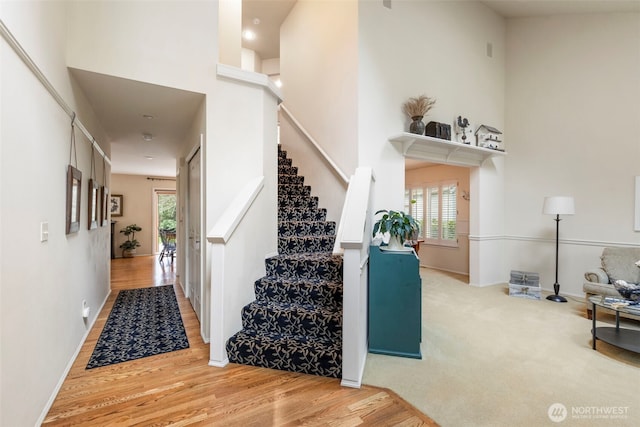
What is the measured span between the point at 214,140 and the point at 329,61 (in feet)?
8.24

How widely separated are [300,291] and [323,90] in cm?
319

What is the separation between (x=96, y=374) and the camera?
2.35 m

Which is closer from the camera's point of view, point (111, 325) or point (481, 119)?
point (111, 325)

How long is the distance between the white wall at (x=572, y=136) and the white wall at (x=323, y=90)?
11.5 feet

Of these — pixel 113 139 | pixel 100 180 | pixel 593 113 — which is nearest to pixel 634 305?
pixel 593 113

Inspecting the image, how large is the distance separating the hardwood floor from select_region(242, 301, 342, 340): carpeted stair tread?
32 cm

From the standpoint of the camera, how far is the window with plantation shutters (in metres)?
6.66

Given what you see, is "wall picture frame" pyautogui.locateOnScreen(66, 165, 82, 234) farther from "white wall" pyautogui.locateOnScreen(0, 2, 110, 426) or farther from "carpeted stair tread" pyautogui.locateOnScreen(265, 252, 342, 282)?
"carpeted stair tread" pyautogui.locateOnScreen(265, 252, 342, 282)

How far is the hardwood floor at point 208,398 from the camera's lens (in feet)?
6.04

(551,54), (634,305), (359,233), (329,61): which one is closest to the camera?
(359,233)

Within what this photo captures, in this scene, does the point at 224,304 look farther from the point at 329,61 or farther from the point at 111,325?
the point at 329,61

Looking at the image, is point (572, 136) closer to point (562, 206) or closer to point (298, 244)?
point (562, 206)

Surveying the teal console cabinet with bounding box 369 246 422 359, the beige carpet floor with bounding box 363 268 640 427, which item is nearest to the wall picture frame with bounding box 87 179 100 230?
the teal console cabinet with bounding box 369 246 422 359

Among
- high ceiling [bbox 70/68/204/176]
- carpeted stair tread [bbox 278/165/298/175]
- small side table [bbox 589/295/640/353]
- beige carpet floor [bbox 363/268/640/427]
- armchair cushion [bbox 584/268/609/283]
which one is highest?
high ceiling [bbox 70/68/204/176]
